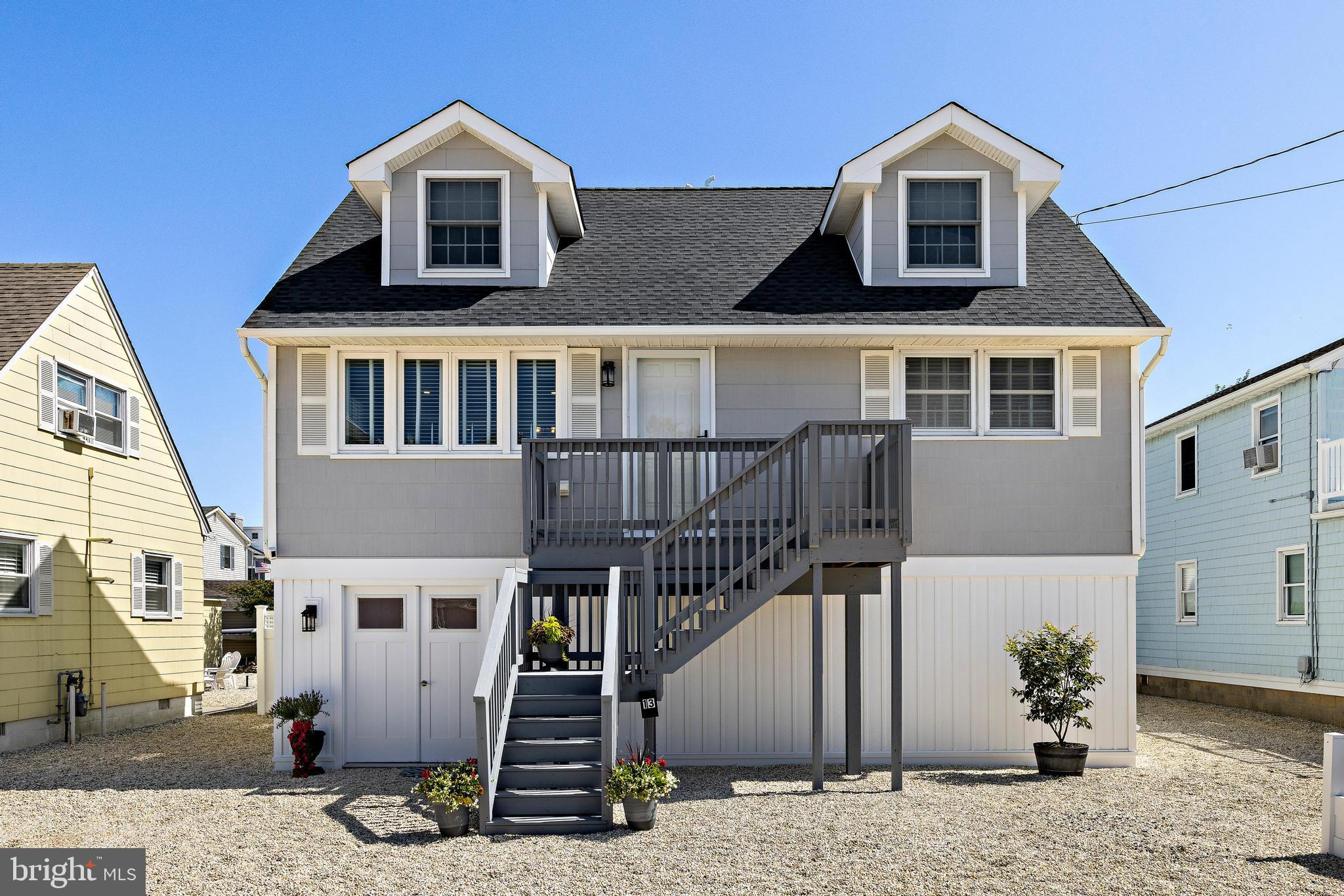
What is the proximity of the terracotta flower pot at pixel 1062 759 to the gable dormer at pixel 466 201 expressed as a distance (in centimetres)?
736

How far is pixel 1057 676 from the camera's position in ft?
34.7

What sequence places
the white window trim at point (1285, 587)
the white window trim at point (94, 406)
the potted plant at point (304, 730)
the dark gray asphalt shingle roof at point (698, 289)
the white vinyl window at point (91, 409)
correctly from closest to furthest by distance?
the potted plant at point (304, 730)
the dark gray asphalt shingle roof at point (698, 289)
the white window trim at point (94, 406)
the white vinyl window at point (91, 409)
the white window trim at point (1285, 587)

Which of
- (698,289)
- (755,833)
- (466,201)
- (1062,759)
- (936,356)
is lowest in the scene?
(1062,759)

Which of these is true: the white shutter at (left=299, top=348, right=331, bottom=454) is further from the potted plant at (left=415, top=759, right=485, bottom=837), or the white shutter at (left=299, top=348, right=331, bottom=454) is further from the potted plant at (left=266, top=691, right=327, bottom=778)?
the potted plant at (left=415, top=759, right=485, bottom=837)

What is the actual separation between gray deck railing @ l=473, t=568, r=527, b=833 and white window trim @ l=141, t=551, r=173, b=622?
9067mm

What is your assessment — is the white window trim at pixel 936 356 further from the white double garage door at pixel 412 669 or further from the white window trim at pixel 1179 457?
the white window trim at pixel 1179 457

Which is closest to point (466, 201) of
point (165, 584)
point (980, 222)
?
point (980, 222)

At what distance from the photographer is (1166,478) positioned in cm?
2059

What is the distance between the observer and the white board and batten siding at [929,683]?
1141cm

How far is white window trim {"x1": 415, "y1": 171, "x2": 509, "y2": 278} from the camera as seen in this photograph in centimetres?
1195

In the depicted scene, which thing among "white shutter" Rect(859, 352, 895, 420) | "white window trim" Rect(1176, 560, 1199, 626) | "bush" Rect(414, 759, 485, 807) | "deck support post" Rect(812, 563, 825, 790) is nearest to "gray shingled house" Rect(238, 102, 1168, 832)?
"white shutter" Rect(859, 352, 895, 420)

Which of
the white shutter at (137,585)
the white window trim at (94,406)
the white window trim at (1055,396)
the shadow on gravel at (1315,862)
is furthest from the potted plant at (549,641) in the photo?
the white shutter at (137,585)

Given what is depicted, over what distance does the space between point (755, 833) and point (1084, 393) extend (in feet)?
21.2

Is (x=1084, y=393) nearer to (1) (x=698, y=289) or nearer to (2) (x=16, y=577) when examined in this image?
(1) (x=698, y=289)
